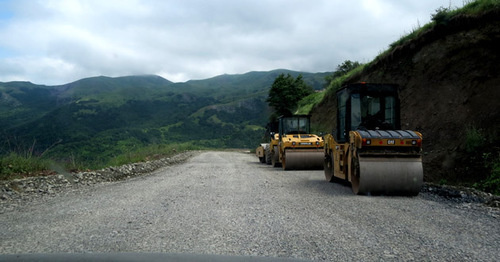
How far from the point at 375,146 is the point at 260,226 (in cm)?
431

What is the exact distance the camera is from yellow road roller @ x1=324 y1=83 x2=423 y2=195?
7.95 meters

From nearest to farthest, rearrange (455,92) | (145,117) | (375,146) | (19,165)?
(375,146) → (19,165) → (455,92) → (145,117)

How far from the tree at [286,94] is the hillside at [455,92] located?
88.5ft

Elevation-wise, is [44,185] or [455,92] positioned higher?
[455,92]

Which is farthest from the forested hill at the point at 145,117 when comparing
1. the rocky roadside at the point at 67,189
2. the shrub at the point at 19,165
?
the rocky roadside at the point at 67,189

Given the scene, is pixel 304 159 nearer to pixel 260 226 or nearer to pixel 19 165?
pixel 19 165

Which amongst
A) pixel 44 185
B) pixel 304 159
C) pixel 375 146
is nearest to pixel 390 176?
pixel 375 146

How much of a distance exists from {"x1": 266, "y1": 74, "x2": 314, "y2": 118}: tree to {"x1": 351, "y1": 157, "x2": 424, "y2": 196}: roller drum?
1485 inches

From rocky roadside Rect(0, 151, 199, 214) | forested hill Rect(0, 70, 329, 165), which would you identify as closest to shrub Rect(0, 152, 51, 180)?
rocky roadside Rect(0, 151, 199, 214)

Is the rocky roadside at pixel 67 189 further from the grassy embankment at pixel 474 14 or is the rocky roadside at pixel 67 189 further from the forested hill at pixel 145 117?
the forested hill at pixel 145 117

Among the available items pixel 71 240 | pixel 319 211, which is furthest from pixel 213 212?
pixel 71 240

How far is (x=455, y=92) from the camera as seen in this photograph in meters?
13.7

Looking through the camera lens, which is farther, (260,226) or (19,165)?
(19,165)

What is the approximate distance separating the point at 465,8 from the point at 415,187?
1125 cm
